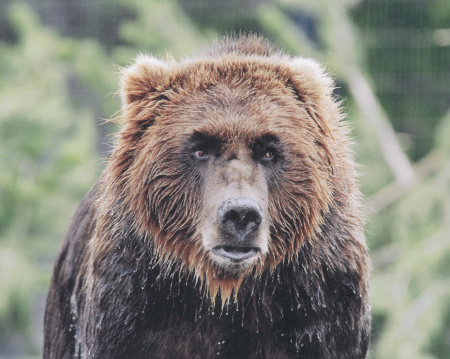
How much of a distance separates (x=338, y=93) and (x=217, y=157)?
21.2 feet

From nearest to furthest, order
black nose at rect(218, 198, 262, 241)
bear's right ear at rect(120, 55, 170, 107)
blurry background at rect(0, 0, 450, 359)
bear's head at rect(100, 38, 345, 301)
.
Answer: black nose at rect(218, 198, 262, 241) < bear's head at rect(100, 38, 345, 301) < bear's right ear at rect(120, 55, 170, 107) < blurry background at rect(0, 0, 450, 359)

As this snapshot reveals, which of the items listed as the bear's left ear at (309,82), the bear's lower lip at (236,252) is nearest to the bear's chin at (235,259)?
the bear's lower lip at (236,252)

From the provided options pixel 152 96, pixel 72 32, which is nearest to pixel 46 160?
pixel 72 32

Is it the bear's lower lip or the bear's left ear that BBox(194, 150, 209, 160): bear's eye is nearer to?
the bear's lower lip

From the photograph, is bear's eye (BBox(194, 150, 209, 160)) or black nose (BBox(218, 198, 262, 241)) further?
bear's eye (BBox(194, 150, 209, 160))

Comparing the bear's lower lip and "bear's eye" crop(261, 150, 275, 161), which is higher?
"bear's eye" crop(261, 150, 275, 161)

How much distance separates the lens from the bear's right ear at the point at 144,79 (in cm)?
400

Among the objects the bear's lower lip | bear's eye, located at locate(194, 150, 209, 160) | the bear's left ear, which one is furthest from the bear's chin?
the bear's left ear

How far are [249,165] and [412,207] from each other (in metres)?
6.08

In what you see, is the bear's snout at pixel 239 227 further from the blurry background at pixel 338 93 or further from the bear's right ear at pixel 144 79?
the blurry background at pixel 338 93

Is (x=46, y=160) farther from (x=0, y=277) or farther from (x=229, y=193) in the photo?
(x=229, y=193)

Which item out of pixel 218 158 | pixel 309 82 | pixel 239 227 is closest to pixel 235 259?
pixel 239 227

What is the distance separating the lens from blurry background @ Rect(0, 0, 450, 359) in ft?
31.7

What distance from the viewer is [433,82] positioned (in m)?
11.1
